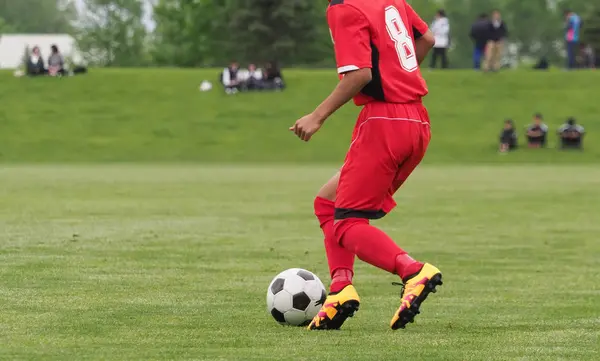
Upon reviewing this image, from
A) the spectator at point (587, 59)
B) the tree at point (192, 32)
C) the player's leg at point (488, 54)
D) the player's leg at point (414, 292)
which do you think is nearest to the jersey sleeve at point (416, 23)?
the player's leg at point (414, 292)

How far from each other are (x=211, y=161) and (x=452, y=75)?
42.9ft

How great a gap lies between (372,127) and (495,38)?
38.9 metres

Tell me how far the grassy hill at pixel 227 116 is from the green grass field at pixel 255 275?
58.1 ft

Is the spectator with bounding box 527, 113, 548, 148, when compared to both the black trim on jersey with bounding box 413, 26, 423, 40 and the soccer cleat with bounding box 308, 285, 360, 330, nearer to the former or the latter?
the black trim on jersey with bounding box 413, 26, 423, 40

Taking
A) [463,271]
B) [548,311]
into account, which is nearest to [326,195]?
[548,311]

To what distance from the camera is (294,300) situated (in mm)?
7777

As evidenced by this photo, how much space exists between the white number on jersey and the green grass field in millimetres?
1610

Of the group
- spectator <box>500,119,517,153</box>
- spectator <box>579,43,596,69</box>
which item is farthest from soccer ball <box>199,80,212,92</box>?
spectator <box>579,43,596,69</box>

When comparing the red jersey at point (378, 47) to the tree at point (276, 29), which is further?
the tree at point (276, 29)

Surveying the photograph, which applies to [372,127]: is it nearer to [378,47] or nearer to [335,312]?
[378,47]

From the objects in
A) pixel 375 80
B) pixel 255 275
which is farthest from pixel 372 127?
pixel 255 275

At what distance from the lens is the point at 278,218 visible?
17484mm

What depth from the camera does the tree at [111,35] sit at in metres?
117

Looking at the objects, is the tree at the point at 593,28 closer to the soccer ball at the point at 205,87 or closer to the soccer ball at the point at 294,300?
the soccer ball at the point at 205,87
